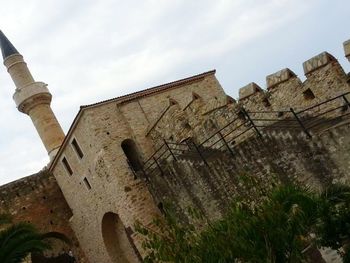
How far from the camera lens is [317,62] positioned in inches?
503

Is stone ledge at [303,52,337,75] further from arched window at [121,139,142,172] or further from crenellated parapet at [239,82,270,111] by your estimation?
arched window at [121,139,142,172]

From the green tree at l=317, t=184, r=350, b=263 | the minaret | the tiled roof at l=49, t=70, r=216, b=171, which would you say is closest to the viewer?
the green tree at l=317, t=184, r=350, b=263

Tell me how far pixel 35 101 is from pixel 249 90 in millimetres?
17114

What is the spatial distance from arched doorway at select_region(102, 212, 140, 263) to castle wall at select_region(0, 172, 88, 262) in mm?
2958

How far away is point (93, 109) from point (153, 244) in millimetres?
12358

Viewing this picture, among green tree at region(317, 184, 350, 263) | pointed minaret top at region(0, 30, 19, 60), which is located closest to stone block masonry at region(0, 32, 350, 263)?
pointed minaret top at region(0, 30, 19, 60)

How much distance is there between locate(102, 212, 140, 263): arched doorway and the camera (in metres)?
22.0

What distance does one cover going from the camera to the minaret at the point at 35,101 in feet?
92.6

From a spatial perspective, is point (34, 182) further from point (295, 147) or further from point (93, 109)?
point (295, 147)

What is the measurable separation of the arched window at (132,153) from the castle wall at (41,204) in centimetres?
580

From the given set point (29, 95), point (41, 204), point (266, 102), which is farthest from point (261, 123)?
point (29, 95)

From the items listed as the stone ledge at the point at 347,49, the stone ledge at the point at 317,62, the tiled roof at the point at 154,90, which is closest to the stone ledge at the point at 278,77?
the stone ledge at the point at 317,62

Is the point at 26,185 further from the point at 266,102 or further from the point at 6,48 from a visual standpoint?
the point at 266,102

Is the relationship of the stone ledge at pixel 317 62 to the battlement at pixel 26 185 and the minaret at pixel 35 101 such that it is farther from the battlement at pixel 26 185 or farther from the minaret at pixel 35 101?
the minaret at pixel 35 101
